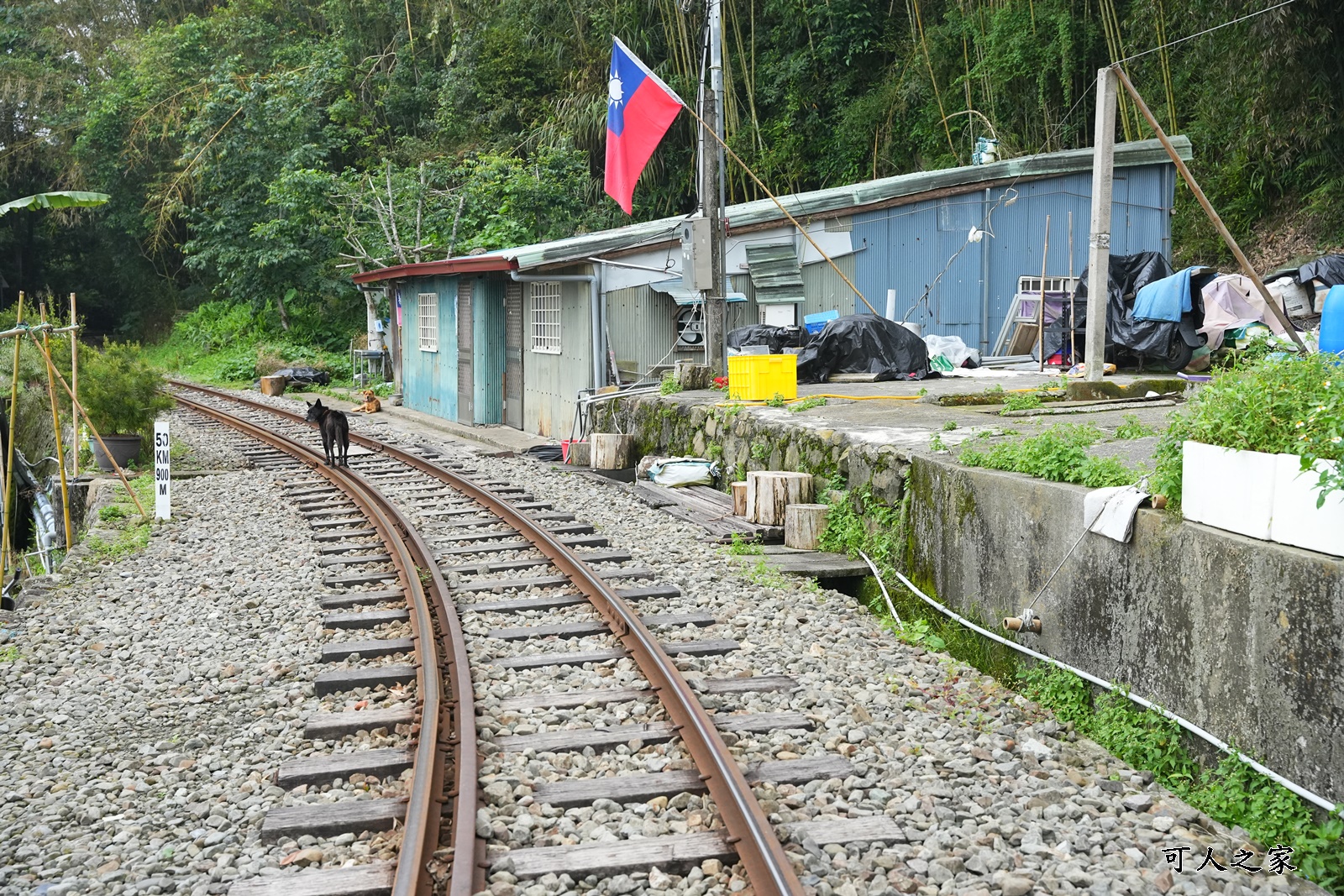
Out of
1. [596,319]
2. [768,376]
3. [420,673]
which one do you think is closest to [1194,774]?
[420,673]

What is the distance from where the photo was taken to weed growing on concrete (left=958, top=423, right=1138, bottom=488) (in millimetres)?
5359

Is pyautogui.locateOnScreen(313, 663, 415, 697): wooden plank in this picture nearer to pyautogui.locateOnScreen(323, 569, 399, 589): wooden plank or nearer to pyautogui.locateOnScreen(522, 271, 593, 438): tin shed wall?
pyautogui.locateOnScreen(323, 569, 399, 589): wooden plank

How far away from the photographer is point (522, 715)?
517 cm

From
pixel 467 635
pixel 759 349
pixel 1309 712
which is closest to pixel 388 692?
pixel 467 635

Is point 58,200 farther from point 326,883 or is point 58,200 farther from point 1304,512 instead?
point 1304,512

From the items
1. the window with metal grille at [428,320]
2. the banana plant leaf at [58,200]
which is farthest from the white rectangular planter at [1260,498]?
the window with metal grille at [428,320]

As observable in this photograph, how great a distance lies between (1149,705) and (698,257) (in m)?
9.48

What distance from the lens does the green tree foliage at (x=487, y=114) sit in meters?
→ 18.6

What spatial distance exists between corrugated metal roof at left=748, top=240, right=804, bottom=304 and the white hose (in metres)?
9.77

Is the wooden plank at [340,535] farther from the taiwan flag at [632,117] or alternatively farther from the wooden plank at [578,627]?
the taiwan flag at [632,117]

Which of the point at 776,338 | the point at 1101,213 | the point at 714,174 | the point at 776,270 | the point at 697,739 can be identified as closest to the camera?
the point at 697,739

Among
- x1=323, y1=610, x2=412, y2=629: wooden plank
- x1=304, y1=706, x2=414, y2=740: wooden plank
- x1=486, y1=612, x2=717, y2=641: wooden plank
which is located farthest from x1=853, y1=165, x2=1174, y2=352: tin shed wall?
x1=304, y1=706, x2=414, y2=740: wooden plank

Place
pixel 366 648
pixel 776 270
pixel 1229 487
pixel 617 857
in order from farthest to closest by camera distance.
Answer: pixel 776 270 → pixel 366 648 → pixel 1229 487 → pixel 617 857

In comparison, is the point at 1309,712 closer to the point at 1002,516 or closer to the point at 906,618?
the point at 1002,516
